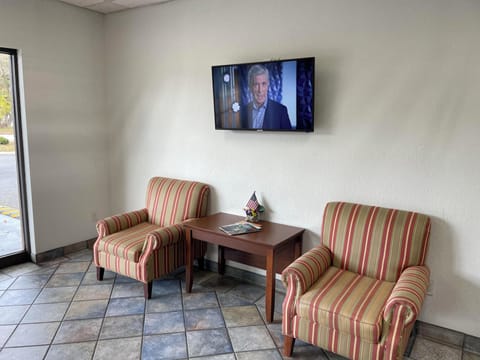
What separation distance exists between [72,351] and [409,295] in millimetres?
2114

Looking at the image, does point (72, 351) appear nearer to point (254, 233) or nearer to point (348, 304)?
point (254, 233)

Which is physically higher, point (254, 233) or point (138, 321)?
point (254, 233)

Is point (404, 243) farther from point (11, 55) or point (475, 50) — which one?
point (11, 55)

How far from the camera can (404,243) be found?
2.59 meters

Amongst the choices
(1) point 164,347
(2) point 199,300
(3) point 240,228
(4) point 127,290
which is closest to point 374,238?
(3) point 240,228

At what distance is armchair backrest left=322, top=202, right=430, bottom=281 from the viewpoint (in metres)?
2.58

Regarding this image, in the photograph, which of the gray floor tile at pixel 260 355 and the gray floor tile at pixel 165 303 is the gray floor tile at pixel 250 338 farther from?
the gray floor tile at pixel 165 303

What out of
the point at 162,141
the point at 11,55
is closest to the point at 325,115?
the point at 162,141

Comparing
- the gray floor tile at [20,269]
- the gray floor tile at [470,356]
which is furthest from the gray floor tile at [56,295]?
the gray floor tile at [470,356]

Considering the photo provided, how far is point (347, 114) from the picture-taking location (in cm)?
292

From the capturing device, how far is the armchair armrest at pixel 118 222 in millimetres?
3518

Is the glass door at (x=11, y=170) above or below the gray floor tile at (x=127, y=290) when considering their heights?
above

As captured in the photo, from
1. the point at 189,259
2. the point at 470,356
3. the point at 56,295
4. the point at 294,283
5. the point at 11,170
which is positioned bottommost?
the point at 470,356

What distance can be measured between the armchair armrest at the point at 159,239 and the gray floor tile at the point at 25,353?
→ 3.18 feet
